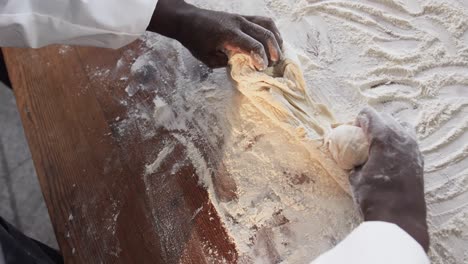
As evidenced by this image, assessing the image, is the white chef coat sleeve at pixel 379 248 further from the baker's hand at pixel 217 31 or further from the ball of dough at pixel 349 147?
the baker's hand at pixel 217 31

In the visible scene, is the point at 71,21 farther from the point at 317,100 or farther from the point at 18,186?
the point at 18,186

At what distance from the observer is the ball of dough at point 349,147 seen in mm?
812

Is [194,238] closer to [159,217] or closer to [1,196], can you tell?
[159,217]

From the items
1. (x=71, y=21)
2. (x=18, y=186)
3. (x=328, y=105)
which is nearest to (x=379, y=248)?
(x=328, y=105)

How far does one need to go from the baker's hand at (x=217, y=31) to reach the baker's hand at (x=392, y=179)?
269 millimetres

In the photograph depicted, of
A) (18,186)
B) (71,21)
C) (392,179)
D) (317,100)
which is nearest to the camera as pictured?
(392,179)

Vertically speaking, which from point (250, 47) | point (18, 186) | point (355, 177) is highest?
point (250, 47)

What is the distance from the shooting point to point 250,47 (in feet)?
2.98

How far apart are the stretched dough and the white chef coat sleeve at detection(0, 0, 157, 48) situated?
0.24 metres

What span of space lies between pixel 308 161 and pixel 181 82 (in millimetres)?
391

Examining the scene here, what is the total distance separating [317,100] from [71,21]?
0.56 m

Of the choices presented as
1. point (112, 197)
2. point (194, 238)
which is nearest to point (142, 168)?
point (112, 197)

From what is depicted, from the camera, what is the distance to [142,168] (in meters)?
0.98

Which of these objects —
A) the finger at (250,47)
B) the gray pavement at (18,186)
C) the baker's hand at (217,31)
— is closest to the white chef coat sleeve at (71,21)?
the baker's hand at (217,31)
